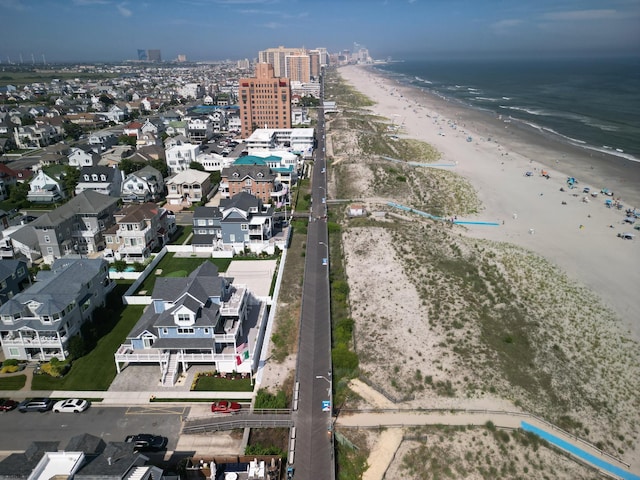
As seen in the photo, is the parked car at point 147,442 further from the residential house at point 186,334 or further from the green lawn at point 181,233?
the green lawn at point 181,233

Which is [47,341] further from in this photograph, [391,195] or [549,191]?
[549,191]

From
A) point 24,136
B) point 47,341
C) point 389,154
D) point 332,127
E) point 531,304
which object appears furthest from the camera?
point 332,127

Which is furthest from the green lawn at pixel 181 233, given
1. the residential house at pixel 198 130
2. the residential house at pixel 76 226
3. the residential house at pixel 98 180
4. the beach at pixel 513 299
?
the residential house at pixel 198 130

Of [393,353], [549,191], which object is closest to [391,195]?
[549,191]

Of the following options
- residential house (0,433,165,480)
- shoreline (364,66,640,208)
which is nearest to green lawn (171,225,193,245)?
residential house (0,433,165,480)

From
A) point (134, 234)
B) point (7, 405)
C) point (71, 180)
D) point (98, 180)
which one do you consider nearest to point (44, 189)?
point (71, 180)
